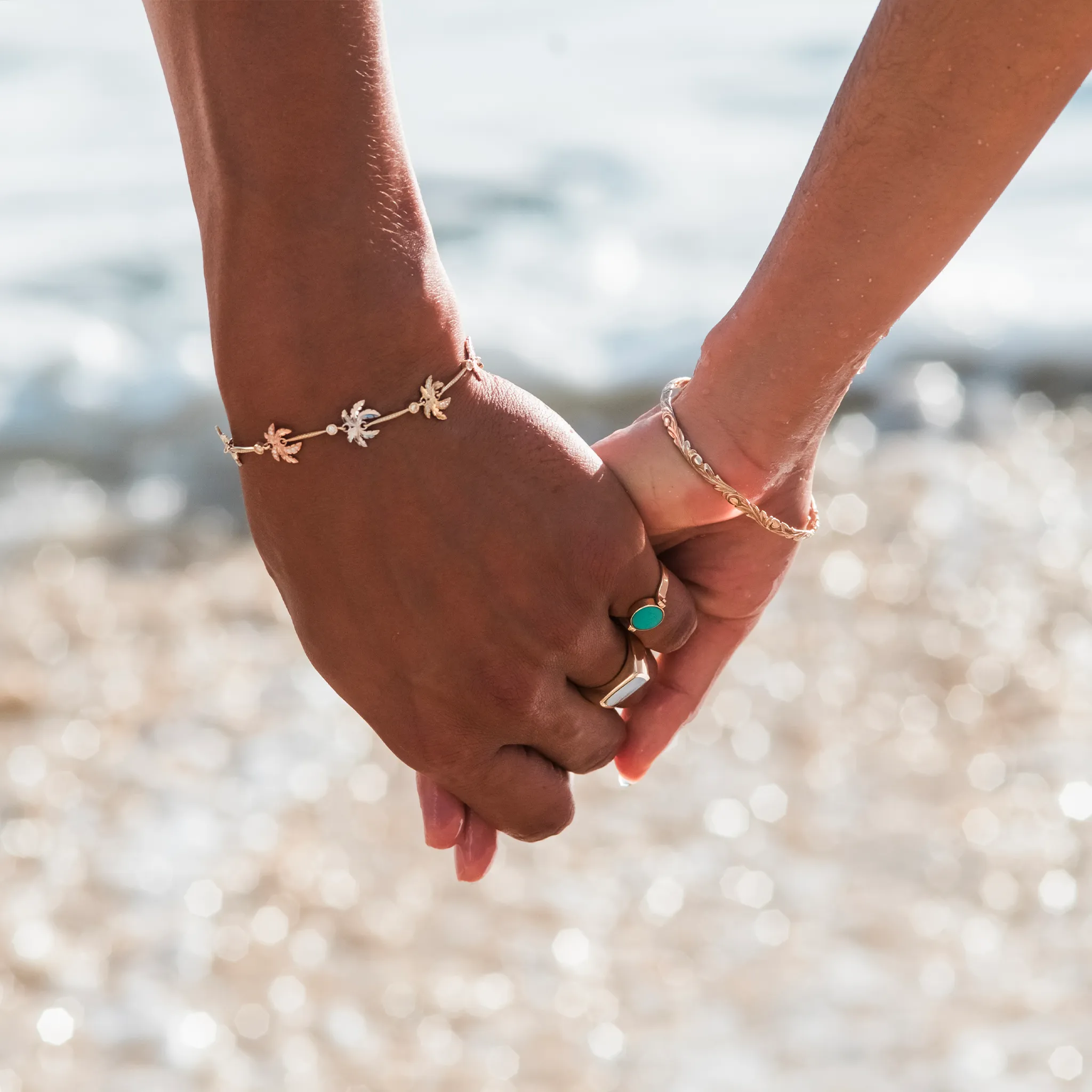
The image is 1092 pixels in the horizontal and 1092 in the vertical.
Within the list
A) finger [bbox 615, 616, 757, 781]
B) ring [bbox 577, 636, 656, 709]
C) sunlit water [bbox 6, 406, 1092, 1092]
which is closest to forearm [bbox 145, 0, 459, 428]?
ring [bbox 577, 636, 656, 709]

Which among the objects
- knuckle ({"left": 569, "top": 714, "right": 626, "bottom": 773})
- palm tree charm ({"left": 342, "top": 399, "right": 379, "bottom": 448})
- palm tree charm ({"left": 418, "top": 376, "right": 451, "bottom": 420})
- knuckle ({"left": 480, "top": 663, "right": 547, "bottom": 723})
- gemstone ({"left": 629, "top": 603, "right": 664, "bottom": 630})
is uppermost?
palm tree charm ({"left": 418, "top": 376, "right": 451, "bottom": 420})

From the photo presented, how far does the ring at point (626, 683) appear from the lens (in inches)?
54.8

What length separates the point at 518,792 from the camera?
1412 mm

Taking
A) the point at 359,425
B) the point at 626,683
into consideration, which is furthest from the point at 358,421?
the point at 626,683

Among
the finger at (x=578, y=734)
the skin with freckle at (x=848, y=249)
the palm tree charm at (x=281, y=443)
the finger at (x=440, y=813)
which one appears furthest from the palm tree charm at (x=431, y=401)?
the finger at (x=440, y=813)

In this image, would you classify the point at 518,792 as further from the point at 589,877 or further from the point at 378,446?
the point at 589,877

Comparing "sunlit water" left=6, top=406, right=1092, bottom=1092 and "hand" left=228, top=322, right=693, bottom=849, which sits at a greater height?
"hand" left=228, top=322, right=693, bottom=849

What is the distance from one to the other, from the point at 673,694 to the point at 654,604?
0.64 ft

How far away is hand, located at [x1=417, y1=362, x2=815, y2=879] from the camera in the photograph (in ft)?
4.44

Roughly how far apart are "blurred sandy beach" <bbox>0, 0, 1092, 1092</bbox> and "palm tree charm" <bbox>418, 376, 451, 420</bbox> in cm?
105

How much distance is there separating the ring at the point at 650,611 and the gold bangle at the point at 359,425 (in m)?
0.29

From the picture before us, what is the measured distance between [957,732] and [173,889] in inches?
54.8

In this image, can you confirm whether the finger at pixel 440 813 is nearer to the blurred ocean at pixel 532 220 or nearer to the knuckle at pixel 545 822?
the knuckle at pixel 545 822

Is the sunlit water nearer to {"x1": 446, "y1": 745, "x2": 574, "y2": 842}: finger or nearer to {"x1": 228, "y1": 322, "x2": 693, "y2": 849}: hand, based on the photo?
{"x1": 446, "y1": 745, "x2": 574, "y2": 842}: finger
